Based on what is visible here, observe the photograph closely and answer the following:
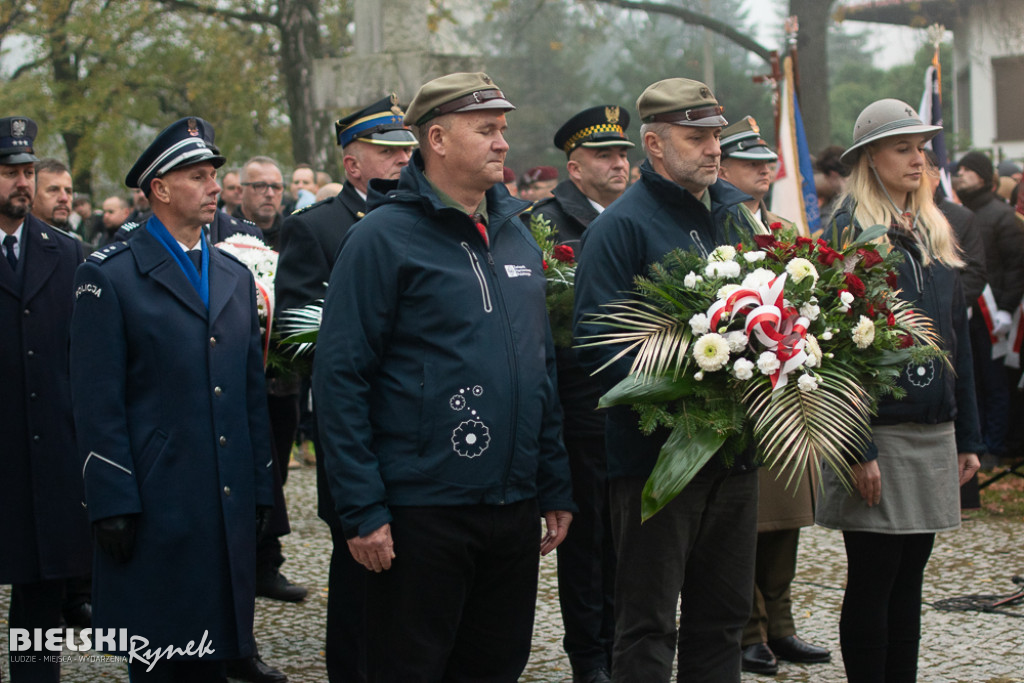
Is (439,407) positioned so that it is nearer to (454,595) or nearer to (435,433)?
(435,433)

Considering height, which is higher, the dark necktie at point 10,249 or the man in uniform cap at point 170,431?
the dark necktie at point 10,249

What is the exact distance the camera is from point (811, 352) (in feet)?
11.9

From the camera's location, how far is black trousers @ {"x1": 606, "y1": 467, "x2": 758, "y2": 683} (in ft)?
12.9

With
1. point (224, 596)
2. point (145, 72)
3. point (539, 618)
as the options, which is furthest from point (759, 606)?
point (145, 72)

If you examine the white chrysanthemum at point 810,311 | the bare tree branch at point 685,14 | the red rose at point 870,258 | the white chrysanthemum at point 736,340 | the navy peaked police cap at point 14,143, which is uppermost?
the bare tree branch at point 685,14

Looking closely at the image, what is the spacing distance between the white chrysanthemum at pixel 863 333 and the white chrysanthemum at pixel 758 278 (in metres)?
0.32

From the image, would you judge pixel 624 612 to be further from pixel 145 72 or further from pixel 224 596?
pixel 145 72

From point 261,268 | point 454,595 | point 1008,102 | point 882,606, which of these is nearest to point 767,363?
point 454,595

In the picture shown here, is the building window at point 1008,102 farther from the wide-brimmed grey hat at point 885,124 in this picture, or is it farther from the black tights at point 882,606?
the black tights at point 882,606

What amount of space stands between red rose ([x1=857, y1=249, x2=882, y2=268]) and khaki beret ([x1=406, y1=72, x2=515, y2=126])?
1.27 meters

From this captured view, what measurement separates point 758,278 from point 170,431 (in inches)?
79.4

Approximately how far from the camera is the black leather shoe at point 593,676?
505 cm

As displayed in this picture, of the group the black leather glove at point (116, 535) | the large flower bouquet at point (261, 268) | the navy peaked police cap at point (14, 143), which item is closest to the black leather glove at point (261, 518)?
the black leather glove at point (116, 535)

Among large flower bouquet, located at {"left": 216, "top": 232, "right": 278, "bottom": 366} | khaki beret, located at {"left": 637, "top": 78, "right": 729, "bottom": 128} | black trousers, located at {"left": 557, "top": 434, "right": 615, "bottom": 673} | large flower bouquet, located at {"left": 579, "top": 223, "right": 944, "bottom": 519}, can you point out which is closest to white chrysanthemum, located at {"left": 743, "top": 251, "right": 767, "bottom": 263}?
large flower bouquet, located at {"left": 579, "top": 223, "right": 944, "bottom": 519}
